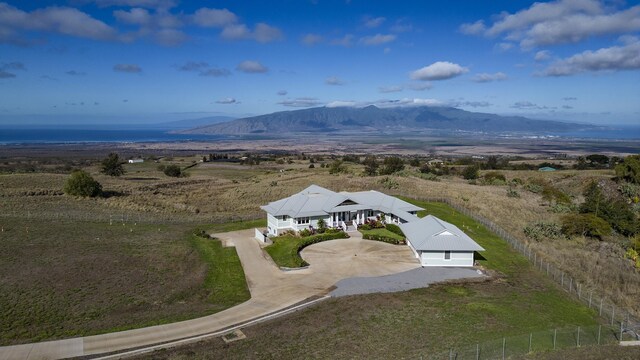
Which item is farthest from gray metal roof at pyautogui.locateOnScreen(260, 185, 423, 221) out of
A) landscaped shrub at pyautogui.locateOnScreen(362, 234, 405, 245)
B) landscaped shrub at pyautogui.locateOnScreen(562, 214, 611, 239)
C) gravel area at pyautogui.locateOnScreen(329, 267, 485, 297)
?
landscaped shrub at pyautogui.locateOnScreen(562, 214, 611, 239)

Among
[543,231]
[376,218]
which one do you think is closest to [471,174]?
[543,231]

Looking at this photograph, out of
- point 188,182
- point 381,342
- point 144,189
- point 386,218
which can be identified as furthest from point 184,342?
point 188,182

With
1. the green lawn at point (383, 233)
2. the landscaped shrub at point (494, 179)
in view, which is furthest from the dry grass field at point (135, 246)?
the green lawn at point (383, 233)

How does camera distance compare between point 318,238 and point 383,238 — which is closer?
point 318,238

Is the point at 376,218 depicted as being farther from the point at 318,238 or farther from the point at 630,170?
the point at 630,170

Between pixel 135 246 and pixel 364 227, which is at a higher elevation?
pixel 364 227

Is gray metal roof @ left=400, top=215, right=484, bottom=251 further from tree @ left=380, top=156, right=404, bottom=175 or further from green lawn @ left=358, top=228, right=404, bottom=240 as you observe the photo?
tree @ left=380, top=156, right=404, bottom=175
